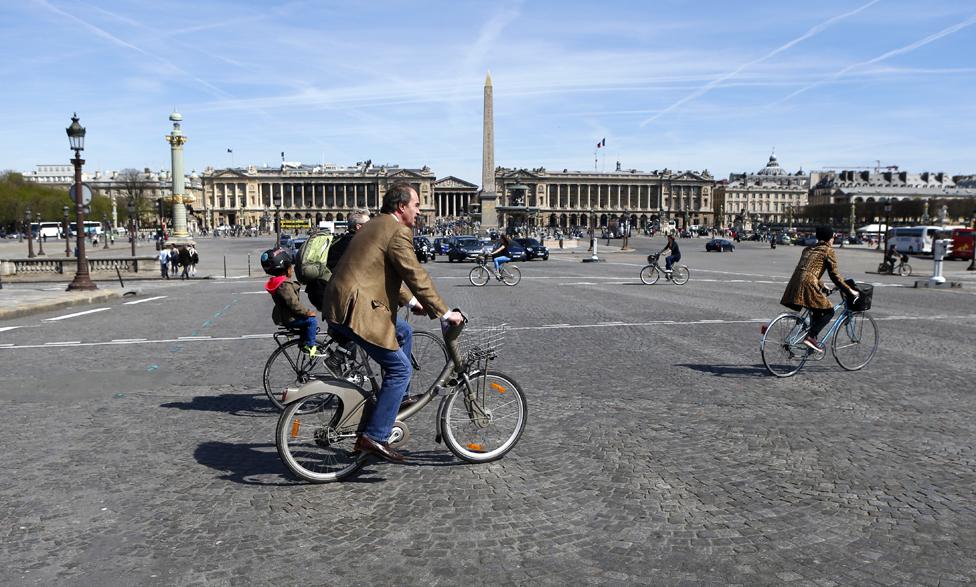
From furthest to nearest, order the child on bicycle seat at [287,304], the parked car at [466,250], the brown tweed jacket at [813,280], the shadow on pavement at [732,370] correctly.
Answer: the parked car at [466,250]
the shadow on pavement at [732,370]
the brown tweed jacket at [813,280]
the child on bicycle seat at [287,304]

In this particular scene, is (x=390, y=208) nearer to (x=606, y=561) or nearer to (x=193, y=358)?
(x=606, y=561)

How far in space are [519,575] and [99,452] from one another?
3798 mm

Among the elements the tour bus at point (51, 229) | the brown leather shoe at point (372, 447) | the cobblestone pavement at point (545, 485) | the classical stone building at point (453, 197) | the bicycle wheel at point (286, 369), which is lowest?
the cobblestone pavement at point (545, 485)

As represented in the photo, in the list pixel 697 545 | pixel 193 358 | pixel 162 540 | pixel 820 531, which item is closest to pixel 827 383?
pixel 820 531

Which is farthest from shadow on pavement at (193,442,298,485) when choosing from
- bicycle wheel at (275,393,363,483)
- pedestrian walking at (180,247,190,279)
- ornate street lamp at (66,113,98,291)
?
pedestrian walking at (180,247,190,279)

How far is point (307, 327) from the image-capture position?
7309 mm

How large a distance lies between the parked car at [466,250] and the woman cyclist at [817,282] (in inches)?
1437

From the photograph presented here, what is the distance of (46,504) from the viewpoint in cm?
491

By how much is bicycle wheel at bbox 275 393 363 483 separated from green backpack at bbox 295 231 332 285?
2.22 m

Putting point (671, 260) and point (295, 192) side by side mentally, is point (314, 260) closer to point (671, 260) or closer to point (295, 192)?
point (671, 260)

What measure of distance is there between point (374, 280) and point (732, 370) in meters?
5.82

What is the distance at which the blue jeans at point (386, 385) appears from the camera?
4977 millimetres

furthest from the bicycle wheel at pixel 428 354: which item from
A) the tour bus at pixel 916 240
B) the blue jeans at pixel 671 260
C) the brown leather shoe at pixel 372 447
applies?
the tour bus at pixel 916 240

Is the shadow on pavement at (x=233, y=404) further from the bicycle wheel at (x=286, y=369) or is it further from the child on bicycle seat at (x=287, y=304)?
the child on bicycle seat at (x=287, y=304)
